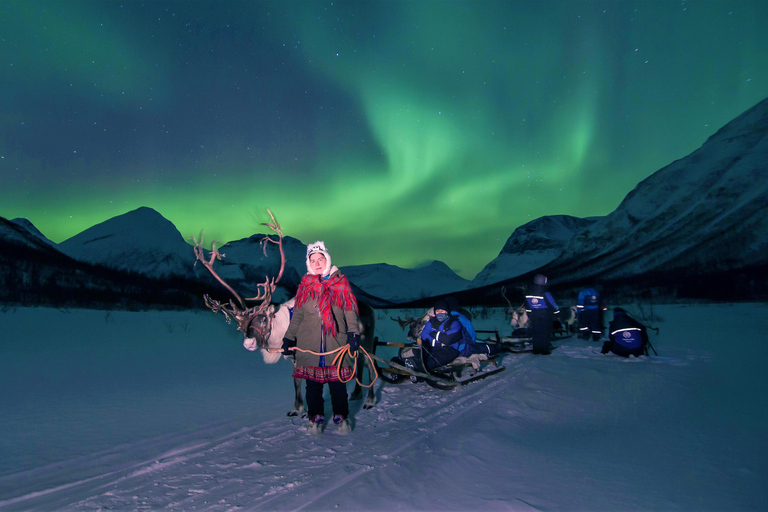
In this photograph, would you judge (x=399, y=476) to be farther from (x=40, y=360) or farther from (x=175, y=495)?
(x=40, y=360)

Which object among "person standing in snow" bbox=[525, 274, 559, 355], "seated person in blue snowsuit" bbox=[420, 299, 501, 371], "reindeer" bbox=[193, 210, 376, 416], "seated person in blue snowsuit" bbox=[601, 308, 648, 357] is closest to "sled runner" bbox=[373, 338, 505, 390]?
"seated person in blue snowsuit" bbox=[420, 299, 501, 371]

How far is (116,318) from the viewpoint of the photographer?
18.4 m

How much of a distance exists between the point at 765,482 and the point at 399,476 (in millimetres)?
2642

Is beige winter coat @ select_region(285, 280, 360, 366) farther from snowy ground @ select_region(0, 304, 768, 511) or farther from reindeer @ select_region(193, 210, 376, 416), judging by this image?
snowy ground @ select_region(0, 304, 768, 511)

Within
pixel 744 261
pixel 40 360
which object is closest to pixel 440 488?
pixel 40 360

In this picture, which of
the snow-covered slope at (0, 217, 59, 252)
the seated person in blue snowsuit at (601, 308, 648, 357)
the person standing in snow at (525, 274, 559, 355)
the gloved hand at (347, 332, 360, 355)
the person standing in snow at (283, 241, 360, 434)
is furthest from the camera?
the snow-covered slope at (0, 217, 59, 252)

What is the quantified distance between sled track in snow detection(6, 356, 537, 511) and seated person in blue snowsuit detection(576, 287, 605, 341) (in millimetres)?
8058

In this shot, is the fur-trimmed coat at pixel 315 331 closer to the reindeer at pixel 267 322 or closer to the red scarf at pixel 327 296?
the red scarf at pixel 327 296

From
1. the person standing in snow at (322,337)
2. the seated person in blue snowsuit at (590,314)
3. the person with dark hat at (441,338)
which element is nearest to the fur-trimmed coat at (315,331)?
the person standing in snow at (322,337)

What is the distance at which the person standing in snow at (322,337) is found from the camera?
4.17 meters

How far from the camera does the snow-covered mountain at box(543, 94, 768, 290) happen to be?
Result: 57.3m

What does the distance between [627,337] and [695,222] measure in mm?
79912

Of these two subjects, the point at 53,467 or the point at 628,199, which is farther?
the point at 628,199

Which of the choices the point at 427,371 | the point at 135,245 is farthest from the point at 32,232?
the point at 427,371
